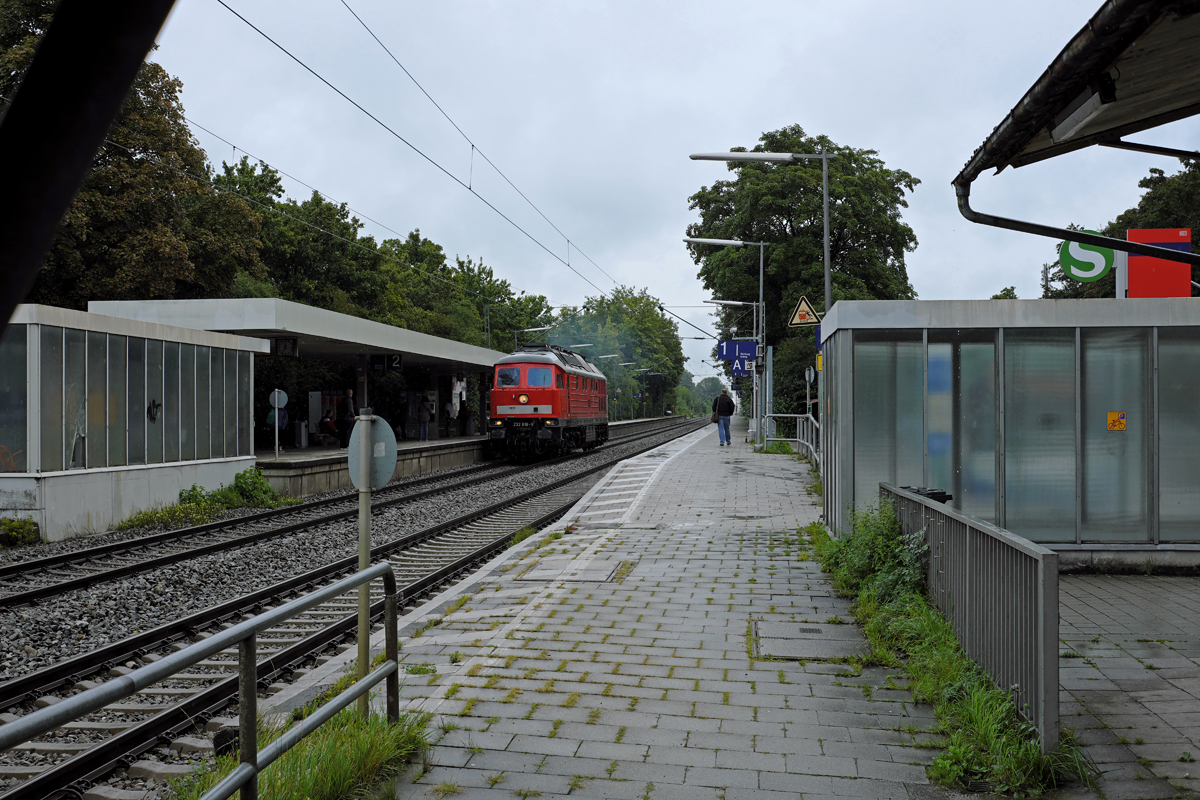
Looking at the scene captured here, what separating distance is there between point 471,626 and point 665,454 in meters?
19.7

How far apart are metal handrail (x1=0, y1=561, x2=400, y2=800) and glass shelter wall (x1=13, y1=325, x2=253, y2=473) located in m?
11.1

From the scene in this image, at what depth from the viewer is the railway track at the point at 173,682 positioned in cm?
467

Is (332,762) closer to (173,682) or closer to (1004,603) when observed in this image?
(1004,603)

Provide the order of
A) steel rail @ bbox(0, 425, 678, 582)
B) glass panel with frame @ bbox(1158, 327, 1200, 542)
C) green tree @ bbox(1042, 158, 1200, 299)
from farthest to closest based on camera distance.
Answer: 1. green tree @ bbox(1042, 158, 1200, 299)
2. steel rail @ bbox(0, 425, 678, 582)
3. glass panel with frame @ bbox(1158, 327, 1200, 542)

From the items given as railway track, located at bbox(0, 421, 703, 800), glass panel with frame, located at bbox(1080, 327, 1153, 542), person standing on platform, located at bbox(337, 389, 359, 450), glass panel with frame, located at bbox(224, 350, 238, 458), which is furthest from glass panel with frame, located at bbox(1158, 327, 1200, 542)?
person standing on platform, located at bbox(337, 389, 359, 450)

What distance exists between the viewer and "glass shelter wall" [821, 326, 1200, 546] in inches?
344

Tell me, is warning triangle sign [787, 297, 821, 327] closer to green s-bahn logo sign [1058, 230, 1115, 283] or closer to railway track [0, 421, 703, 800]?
green s-bahn logo sign [1058, 230, 1115, 283]

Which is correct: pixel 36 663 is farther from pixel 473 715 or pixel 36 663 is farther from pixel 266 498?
pixel 266 498

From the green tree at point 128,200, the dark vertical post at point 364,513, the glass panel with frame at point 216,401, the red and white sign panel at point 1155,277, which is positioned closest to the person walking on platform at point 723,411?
the glass panel with frame at point 216,401

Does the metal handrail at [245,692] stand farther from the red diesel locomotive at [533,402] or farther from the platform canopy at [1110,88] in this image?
the red diesel locomotive at [533,402]

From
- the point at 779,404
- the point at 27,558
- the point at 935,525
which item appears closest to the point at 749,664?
the point at 935,525

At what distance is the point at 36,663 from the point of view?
21.9 ft

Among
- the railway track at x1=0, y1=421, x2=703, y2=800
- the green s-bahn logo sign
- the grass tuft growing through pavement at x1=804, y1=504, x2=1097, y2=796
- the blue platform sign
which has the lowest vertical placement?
the railway track at x1=0, y1=421, x2=703, y2=800

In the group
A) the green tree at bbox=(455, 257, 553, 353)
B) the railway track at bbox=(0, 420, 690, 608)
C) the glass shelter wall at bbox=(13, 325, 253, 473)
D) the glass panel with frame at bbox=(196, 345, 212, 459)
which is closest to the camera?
the railway track at bbox=(0, 420, 690, 608)
